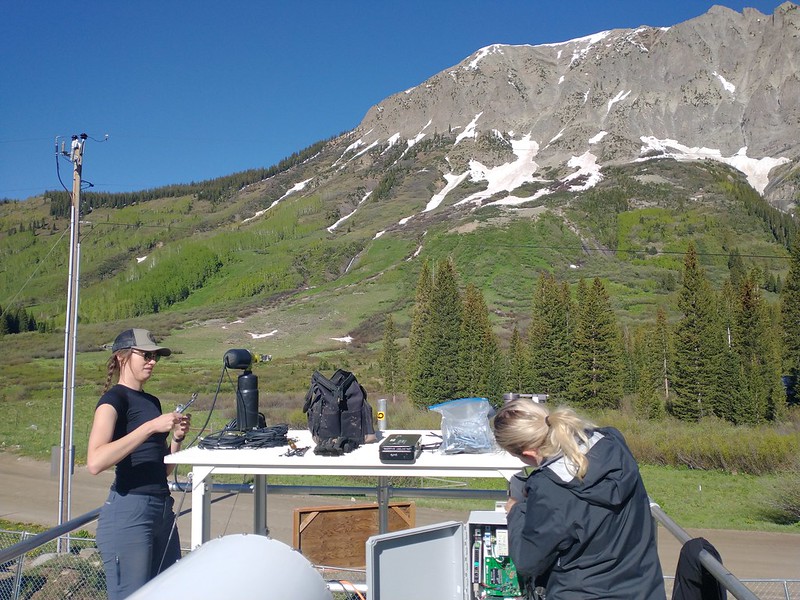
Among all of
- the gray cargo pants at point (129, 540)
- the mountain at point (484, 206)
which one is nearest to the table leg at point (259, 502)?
the gray cargo pants at point (129, 540)

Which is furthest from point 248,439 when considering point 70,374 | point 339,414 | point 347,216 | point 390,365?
point 347,216

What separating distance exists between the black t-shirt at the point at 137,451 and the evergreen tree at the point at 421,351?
31.2m

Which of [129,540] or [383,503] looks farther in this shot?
[383,503]

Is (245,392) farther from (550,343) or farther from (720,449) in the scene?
(550,343)

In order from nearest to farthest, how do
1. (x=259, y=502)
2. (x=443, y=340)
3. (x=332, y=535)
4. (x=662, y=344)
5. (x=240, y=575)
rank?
(x=240, y=575)
(x=259, y=502)
(x=332, y=535)
(x=443, y=340)
(x=662, y=344)

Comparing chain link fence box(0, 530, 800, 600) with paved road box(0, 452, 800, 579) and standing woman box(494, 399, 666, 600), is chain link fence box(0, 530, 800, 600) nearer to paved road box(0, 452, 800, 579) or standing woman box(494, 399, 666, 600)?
paved road box(0, 452, 800, 579)

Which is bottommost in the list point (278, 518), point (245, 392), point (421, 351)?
point (278, 518)

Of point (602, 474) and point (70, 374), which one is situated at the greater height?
point (70, 374)

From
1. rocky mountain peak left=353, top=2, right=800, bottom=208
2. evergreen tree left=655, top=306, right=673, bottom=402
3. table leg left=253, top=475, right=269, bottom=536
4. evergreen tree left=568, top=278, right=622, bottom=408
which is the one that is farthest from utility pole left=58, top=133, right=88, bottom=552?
rocky mountain peak left=353, top=2, right=800, bottom=208

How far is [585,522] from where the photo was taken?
2.08 meters

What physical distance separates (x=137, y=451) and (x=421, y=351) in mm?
32689

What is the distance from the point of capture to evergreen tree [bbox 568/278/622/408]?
34719 mm

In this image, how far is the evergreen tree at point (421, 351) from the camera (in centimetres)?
3506

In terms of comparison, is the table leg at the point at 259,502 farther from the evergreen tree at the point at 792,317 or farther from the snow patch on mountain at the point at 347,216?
the snow patch on mountain at the point at 347,216
